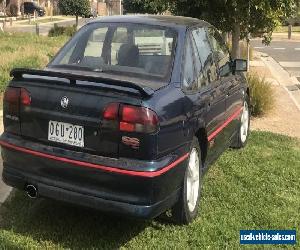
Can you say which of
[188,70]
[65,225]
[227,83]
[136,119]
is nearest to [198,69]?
[188,70]

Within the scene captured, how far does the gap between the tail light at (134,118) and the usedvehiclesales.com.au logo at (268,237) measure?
1342 mm

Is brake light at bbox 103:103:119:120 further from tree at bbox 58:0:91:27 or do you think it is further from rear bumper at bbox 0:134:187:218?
tree at bbox 58:0:91:27

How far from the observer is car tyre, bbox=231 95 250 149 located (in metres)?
6.81

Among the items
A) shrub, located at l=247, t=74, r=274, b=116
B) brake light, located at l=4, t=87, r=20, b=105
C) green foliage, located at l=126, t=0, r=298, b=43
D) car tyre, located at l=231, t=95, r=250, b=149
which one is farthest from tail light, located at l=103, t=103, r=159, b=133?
shrub, located at l=247, t=74, r=274, b=116

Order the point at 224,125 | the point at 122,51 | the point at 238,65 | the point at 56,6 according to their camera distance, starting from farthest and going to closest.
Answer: the point at 56,6
the point at 238,65
the point at 224,125
the point at 122,51

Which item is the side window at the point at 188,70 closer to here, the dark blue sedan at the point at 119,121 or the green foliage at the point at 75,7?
the dark blue sedan at the point at 119,121

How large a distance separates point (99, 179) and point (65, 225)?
0.86m

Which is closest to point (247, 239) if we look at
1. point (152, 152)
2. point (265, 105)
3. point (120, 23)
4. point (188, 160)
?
point (188, 160)

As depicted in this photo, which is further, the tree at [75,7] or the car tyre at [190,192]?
the tree at [75,7]

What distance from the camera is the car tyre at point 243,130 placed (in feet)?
22.3

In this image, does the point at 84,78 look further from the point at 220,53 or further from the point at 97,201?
the point at 220,53

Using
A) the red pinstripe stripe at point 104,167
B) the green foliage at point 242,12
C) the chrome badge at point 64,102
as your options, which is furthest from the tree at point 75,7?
the chrome badge at point 64,102

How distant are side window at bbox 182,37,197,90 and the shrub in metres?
4.86

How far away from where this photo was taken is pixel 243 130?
23.4ft
